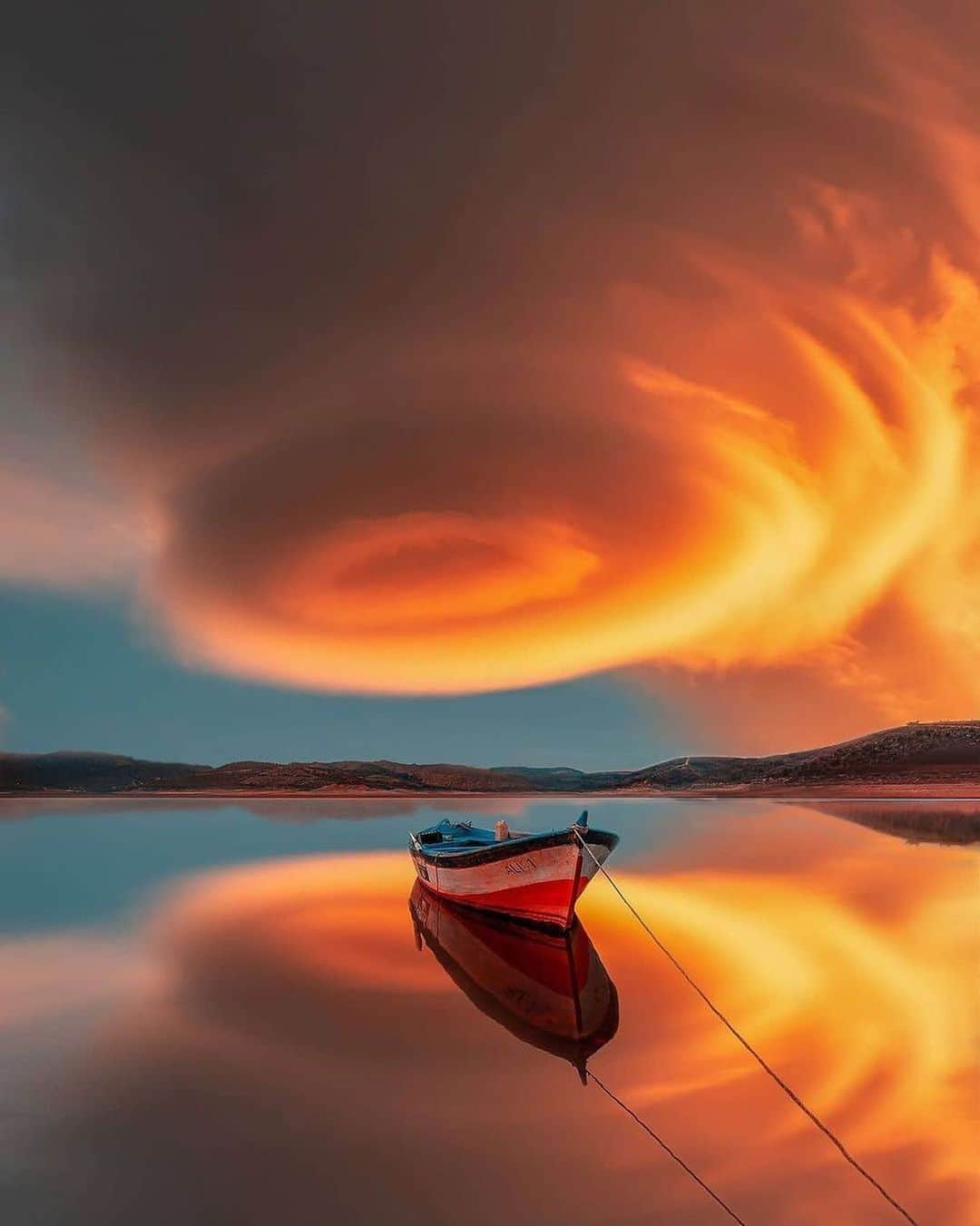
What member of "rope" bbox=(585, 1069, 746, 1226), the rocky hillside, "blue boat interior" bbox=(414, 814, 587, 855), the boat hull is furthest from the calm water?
the rocky hillside

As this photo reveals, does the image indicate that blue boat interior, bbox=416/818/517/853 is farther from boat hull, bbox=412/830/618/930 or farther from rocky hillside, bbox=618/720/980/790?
rocky hillside, bbox=618/720/980/790

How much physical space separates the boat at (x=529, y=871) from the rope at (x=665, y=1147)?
7.21 metres

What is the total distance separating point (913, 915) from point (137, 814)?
98.8 m

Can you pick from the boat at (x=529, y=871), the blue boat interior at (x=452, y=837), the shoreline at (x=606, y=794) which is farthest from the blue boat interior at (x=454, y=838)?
the shoreline at (x=606, y=794)

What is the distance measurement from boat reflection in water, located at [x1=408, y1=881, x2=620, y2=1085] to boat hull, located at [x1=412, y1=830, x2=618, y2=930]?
541mm

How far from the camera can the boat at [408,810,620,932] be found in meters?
19.7

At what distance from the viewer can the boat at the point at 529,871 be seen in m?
19.7

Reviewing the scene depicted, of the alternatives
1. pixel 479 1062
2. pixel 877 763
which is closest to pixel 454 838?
pixel 479 1062

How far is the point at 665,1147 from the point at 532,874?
11.5 m

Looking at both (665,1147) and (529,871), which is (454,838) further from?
(665,1147)

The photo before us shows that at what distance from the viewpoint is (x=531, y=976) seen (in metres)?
17.6

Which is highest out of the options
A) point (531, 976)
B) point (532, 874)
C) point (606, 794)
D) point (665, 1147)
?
point (606, 794)

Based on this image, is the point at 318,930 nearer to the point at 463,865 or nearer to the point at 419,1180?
the point at 463,865

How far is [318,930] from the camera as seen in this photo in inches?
926
